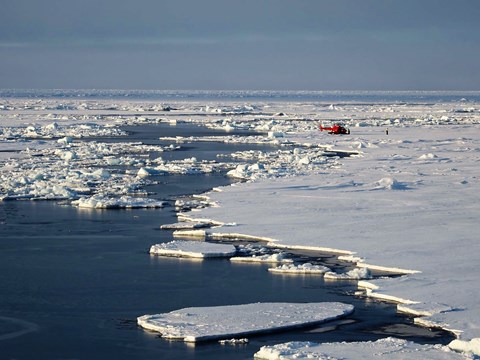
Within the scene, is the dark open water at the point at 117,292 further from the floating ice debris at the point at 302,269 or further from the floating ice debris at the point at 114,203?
the floating ice debris at the point at 114,203

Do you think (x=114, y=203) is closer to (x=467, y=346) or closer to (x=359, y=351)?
(x=359, y=351)

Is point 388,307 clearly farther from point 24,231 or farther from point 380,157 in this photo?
point 380,157

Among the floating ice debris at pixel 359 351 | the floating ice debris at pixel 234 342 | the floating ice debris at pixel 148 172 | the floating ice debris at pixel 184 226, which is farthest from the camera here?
the floating ice debris at pixel 148 172

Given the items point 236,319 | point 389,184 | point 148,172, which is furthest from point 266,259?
point 148,172

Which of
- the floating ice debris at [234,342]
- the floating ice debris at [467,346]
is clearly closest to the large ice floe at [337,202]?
the floating ice debris at [467,346]

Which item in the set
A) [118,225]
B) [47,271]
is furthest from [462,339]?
[118,225]

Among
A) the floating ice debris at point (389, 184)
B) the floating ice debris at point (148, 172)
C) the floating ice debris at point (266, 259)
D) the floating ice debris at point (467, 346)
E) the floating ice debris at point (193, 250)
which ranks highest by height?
the floating ice debris at point (148, 172)

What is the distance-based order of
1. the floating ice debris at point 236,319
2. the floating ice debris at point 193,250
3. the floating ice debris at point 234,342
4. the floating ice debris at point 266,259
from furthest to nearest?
the floating ice debris at point 193,250
the floating ice debris at point 266,259
the floating ice debris at point 236,319
the floating ice debris at point 234,342
